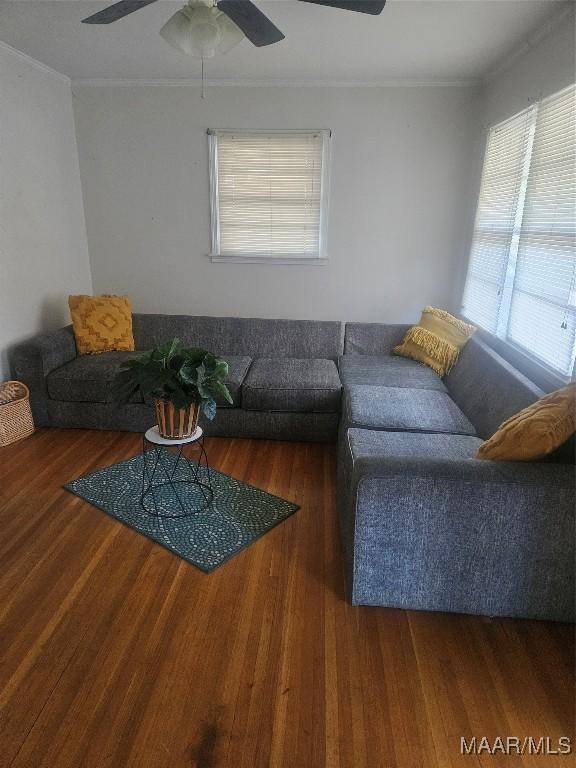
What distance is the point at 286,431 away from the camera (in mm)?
3256

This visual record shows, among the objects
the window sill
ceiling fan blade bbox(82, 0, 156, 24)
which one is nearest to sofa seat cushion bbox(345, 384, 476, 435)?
the window sill

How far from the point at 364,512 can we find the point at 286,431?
1.57 meters

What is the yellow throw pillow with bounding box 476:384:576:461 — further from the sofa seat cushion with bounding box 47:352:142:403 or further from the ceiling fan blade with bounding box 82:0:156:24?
the sofa seat cushion with bounding box 47:352:142:403

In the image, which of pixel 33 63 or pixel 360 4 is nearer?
pixel 360 4

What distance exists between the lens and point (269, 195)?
4.11 m

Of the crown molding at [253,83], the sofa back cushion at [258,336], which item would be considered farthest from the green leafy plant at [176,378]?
the crown molding at [253,83]

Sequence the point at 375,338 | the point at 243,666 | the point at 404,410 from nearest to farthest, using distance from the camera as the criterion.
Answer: the point at 243,666 → the point at 404,410 → the point at 375,338

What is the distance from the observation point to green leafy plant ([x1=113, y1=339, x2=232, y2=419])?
2.08m

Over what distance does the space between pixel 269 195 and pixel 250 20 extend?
2.08 meters

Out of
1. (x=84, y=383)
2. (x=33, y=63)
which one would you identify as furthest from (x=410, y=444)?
(x=33, y=63)

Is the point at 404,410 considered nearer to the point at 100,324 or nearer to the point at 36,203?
the point at 100,324

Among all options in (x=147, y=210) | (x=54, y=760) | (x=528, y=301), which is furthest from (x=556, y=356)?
(x=147, y=210)

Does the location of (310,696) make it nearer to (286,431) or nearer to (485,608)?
(485,608)

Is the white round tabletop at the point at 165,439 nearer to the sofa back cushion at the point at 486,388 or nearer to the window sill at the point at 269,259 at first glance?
the sofa back cushion at the point at 486,388
